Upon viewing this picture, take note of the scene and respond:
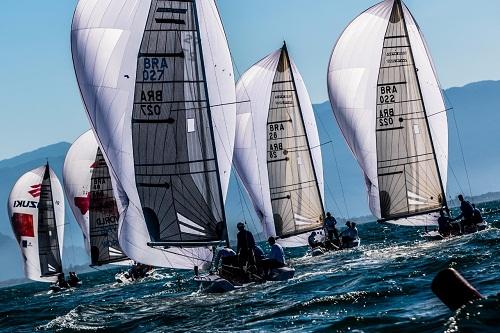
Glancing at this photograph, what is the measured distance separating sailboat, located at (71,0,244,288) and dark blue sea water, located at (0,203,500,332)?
1714 mm

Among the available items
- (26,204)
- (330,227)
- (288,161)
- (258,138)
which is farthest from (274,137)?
(26,204)

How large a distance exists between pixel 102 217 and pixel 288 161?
37.3 ft

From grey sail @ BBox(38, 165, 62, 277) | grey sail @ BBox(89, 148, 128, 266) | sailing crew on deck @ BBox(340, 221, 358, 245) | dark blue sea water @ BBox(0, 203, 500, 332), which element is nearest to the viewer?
dark blue sea water @ BBox(0, 203, 500, 332)

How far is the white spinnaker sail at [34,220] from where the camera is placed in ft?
164

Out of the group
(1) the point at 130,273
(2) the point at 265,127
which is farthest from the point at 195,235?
(1) the point at 130,273

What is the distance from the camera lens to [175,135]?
75.8 feet

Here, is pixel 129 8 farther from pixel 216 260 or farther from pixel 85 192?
pixel 85 192

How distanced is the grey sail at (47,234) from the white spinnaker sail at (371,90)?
22.0 meters

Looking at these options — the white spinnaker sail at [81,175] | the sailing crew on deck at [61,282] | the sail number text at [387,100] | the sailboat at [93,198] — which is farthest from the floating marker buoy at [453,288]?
the sailing crew on deck at [61,282]

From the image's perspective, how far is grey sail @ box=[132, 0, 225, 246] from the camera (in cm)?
2292

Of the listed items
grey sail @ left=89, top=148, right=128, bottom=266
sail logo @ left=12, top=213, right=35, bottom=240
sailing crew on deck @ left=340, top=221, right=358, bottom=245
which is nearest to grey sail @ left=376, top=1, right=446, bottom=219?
sailing crew on deck @ left=340, top=221, right=358, bottom=245

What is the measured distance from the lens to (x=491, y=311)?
12.4 m

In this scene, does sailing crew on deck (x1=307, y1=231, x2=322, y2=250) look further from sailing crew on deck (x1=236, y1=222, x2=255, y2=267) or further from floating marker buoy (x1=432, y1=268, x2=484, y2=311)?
floating marker buoy (x1=432, y1=268, x2=484, y2=311)

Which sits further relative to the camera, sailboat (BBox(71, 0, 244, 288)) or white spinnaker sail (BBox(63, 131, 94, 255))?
white spinnaker sail (BBox(63, 131, 94, 255))
